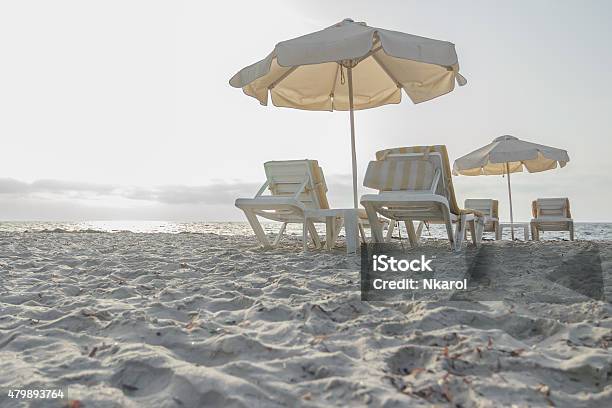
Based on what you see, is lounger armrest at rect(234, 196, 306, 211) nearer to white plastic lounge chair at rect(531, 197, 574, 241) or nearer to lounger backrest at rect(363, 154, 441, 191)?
lounger backrest at rect(363, 154, 441, 191)

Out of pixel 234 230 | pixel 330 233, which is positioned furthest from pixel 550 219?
pixel 234 230

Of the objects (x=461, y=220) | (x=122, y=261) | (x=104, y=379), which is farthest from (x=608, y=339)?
(x=122, y=261)

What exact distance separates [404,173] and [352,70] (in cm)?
223

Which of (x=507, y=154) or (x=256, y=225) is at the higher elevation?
(x=507, y=154)

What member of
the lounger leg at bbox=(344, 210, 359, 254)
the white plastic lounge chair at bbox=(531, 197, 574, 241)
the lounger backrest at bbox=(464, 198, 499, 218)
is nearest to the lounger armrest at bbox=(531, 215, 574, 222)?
the white plastic lounge chair at bbox=(531, 197, 574, 241)

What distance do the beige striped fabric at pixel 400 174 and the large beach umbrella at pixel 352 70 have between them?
528 mm

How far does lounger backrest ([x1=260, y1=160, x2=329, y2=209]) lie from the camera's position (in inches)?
214

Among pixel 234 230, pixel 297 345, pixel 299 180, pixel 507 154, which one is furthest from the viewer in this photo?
pixel 234 230

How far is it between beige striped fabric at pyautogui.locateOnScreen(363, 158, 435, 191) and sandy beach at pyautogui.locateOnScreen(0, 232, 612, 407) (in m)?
1.98

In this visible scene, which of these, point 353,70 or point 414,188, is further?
point 353,70

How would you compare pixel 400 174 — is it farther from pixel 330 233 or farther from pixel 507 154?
pixel 507 154

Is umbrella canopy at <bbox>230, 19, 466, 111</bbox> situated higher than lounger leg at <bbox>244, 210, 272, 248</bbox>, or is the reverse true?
umbrella canopy at <bbox>230, 19, 466, 111</bbox>

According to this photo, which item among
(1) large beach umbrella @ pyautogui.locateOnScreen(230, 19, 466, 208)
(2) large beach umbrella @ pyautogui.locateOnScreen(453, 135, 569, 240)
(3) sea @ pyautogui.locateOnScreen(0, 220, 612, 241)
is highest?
(1) large beach umbrella @ pyautogui.locateOnScreen(230, 19, 466, 208)

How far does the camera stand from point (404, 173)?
16.5 feet
